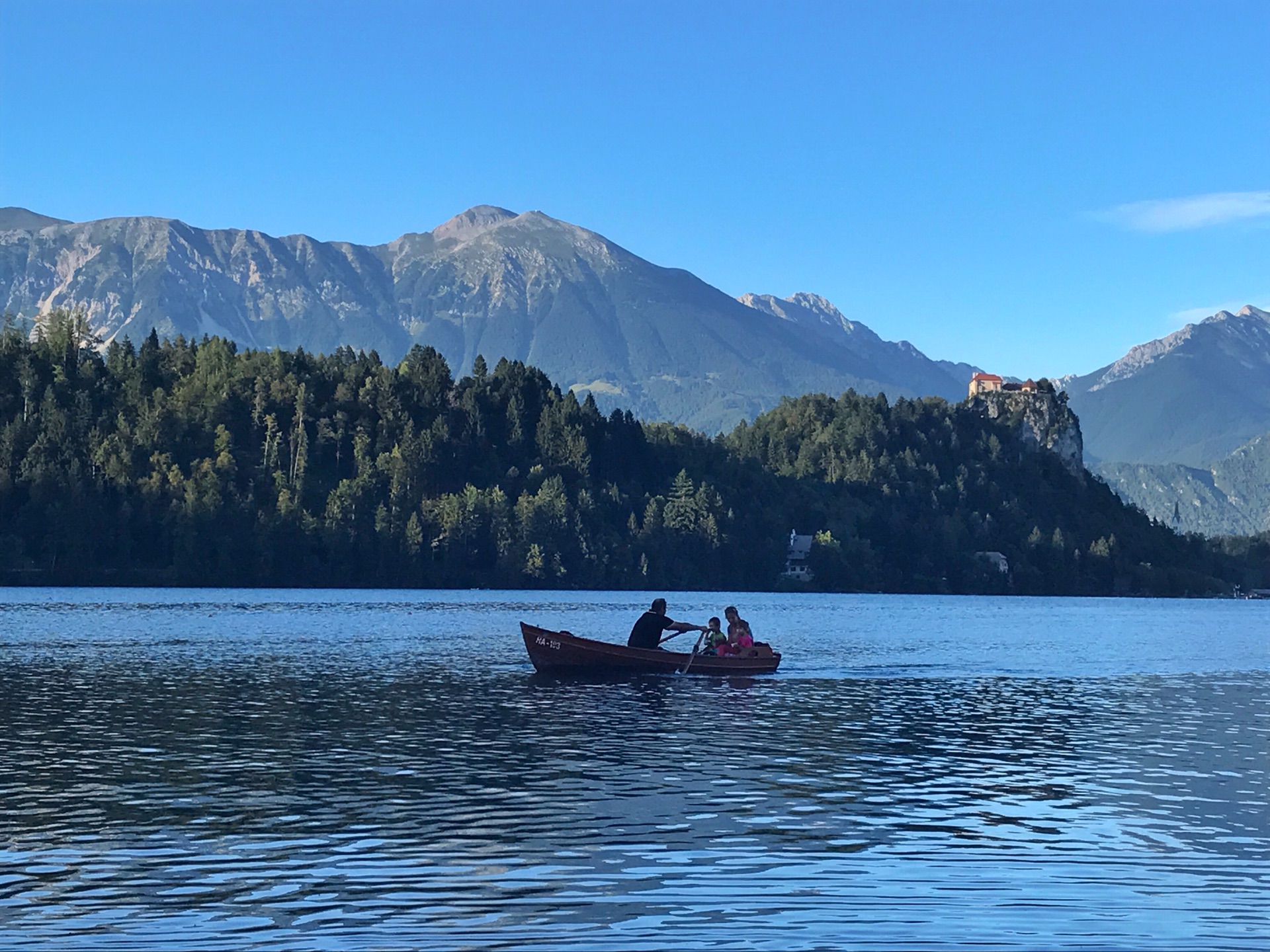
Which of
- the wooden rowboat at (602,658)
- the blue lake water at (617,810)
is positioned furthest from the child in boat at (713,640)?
the blue lake water at (617,810)

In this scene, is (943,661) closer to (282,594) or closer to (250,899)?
(250,899)

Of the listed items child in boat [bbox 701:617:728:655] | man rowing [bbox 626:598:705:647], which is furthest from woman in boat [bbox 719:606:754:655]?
man rowing [bbox 626:598:705:647]

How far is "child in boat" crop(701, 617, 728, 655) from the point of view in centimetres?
6931

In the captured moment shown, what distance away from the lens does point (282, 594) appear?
602 ft

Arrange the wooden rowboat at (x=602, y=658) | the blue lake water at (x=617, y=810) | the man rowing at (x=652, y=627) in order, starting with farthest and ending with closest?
the man rowing at (x=652, y=627), the wooden rowboat at (x=602, y=658), the blue lake water at (x=617, y=810)

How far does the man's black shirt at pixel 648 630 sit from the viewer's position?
6750 centimetres

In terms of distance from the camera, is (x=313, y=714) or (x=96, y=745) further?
(x=313, y=714)

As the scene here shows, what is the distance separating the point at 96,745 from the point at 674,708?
21.3 metres

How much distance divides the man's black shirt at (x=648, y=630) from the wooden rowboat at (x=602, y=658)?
79cm

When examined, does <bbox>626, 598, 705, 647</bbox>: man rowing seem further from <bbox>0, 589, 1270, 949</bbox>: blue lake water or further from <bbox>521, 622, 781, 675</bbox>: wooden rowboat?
<bbox>0, 589, 1270, 949</bbox>: blue lake water

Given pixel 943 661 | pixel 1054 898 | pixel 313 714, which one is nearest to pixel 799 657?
pixel 943 661

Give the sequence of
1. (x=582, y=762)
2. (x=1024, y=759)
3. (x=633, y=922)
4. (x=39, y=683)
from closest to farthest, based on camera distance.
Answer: (x=633, y=922)
(x=582, y=762)
(x=1024, y=759)
(x=39, y=683)

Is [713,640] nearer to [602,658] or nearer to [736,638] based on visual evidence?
[736,638]

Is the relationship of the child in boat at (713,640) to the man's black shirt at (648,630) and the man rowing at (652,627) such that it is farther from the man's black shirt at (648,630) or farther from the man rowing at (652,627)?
the man's black shirt at (648,630)
